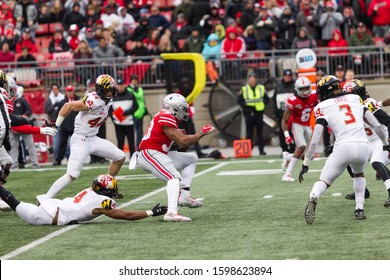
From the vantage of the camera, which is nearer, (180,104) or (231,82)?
(180,104)

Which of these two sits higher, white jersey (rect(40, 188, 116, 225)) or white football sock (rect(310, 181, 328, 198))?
white football sock (rect(310, 181, 328, 198))

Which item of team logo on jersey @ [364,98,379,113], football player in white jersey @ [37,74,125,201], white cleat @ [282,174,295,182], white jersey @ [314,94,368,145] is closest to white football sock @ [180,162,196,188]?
football player in white jersey @ [37,74,125,201]

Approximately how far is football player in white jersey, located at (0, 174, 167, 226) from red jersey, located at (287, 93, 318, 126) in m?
5.34

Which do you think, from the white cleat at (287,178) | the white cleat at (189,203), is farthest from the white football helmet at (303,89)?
the white cleat at (189,203)

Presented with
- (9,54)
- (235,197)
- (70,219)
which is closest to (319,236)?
(70,219)

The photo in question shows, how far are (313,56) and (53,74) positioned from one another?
7.01 meters

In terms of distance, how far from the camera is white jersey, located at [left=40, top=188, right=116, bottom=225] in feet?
35.9

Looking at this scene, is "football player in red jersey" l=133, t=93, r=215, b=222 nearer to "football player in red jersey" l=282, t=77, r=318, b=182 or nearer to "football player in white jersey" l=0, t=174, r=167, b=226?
"football player in white jersey" l=0, t=174, r=167, b=226

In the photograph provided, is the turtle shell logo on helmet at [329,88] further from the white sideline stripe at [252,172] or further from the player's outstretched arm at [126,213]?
the white sideline stripe at [252,172]

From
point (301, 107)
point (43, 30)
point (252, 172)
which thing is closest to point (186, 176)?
point (301, 107)

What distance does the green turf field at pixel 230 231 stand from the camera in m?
9.20
